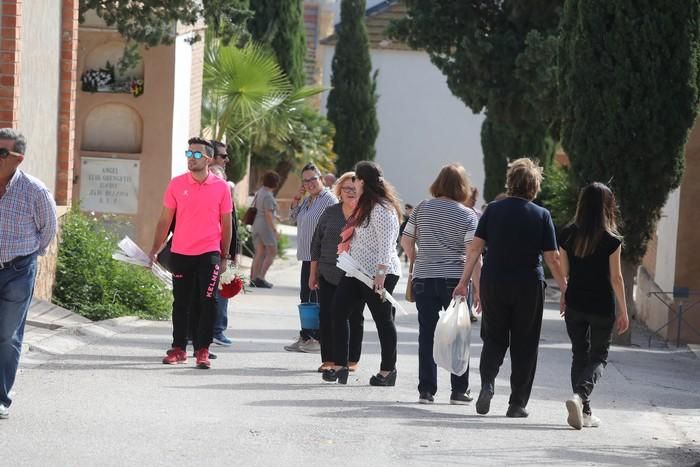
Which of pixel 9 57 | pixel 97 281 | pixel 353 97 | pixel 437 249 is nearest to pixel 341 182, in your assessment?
pixel 437 249

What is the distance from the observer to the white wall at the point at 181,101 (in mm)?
20203

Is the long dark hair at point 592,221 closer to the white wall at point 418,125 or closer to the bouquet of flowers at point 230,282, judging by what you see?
the bouquet of flowers at point 230,282

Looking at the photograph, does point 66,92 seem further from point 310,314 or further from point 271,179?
point 271,179

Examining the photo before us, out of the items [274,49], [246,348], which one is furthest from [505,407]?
[274,49]

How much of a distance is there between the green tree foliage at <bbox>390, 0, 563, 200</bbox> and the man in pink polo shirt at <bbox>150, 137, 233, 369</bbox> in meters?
12.1

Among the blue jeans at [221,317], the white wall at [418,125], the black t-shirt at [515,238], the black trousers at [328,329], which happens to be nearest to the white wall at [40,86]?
the blue jeans at [221,317]

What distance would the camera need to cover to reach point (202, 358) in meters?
11.1

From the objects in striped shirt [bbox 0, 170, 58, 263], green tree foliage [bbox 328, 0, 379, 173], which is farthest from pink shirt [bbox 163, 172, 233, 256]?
green tree foliage [bbox 328, 0, 379, 173]

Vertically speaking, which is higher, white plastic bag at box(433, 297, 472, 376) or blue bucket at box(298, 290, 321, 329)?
white plastic bag at box(433, 297, 472, 376)

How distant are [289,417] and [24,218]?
2154mm

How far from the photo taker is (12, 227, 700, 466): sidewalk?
7.62m

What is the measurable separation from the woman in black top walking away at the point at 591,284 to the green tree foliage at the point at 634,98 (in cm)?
719

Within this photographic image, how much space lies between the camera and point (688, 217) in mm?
18234

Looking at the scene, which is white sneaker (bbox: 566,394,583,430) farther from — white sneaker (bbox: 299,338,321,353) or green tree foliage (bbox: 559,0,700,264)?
green tree foliage (bbox: 559,0,700,264)
